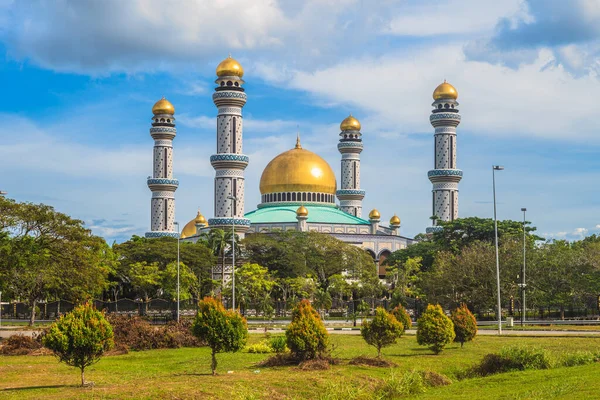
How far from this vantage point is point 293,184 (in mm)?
104250

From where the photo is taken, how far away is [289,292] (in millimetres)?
74188

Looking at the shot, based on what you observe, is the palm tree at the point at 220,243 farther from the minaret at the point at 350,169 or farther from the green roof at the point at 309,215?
the minaret at the point at 350,169

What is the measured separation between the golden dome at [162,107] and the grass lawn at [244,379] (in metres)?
69.6

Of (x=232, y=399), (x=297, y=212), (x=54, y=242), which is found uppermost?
(x=297, y=212)

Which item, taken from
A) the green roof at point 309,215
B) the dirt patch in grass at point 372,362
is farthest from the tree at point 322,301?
the dirt patch in grass at point 372,362

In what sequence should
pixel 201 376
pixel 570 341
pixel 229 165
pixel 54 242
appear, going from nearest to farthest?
pixel 201 376
pixel 570 341
pixel 54 242
pixel 229 165

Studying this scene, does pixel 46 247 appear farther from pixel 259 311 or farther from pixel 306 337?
pixel 259 311

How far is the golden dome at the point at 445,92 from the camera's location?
317ft

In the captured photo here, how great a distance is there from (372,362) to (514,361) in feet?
13.6

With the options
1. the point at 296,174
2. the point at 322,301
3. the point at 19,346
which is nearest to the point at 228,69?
the point at 296,174

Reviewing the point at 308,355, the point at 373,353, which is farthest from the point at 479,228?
the point at 308,355

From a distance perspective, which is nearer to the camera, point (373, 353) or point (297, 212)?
point (373, 353)

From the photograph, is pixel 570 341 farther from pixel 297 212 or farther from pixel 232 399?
pixel 297 212

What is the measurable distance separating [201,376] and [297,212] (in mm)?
70997
